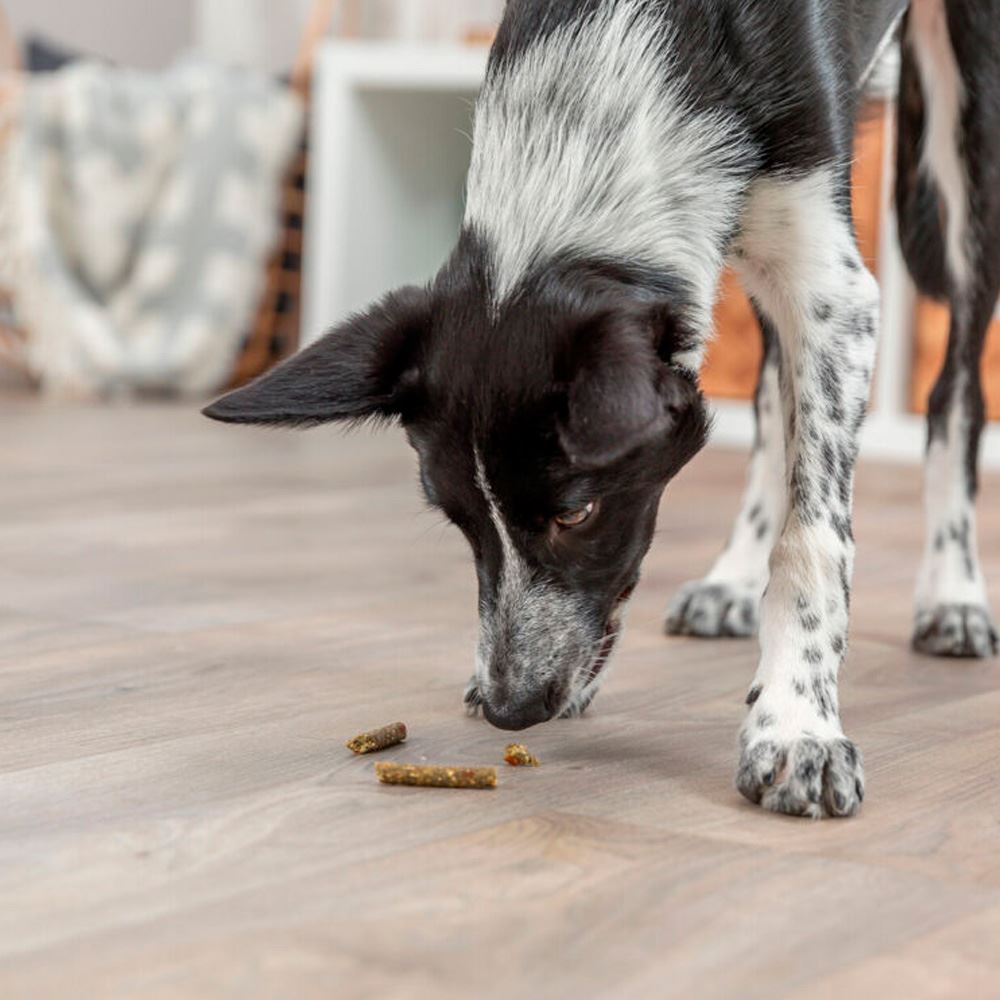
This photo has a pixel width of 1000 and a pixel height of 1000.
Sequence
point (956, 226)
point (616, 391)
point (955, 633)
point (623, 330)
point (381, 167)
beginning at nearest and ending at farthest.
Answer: point (616, 391) → point (623, 330) → point (955, 633) → point (956, 226) → point (381, 167)

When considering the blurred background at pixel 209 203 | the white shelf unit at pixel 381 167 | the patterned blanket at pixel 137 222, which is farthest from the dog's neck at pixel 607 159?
the patterned blanket at pixel 137 222

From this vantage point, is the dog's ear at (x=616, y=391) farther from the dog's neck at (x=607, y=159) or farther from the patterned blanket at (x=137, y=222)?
the patterned blanket at (x=137, y=222)

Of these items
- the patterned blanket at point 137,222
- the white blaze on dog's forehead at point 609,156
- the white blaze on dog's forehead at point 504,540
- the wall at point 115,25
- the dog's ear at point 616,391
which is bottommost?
the patterned blanket at point 137,222

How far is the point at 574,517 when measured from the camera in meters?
1.76

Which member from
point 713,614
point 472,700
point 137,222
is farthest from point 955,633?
point 137,222

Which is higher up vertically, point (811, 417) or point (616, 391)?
point (616, 391)

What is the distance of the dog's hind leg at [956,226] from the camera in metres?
2.49

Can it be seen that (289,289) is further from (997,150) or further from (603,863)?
(603,863)

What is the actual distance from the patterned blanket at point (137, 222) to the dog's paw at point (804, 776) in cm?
389

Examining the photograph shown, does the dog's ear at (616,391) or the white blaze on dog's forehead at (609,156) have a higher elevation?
the white blaze on dog's forehead at (609,156)

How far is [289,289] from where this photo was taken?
223 inches

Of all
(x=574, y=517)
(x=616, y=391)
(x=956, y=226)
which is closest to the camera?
(x=616, y=391)

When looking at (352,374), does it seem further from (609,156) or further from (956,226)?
(956,226)

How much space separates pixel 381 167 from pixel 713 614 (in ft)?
11.0
